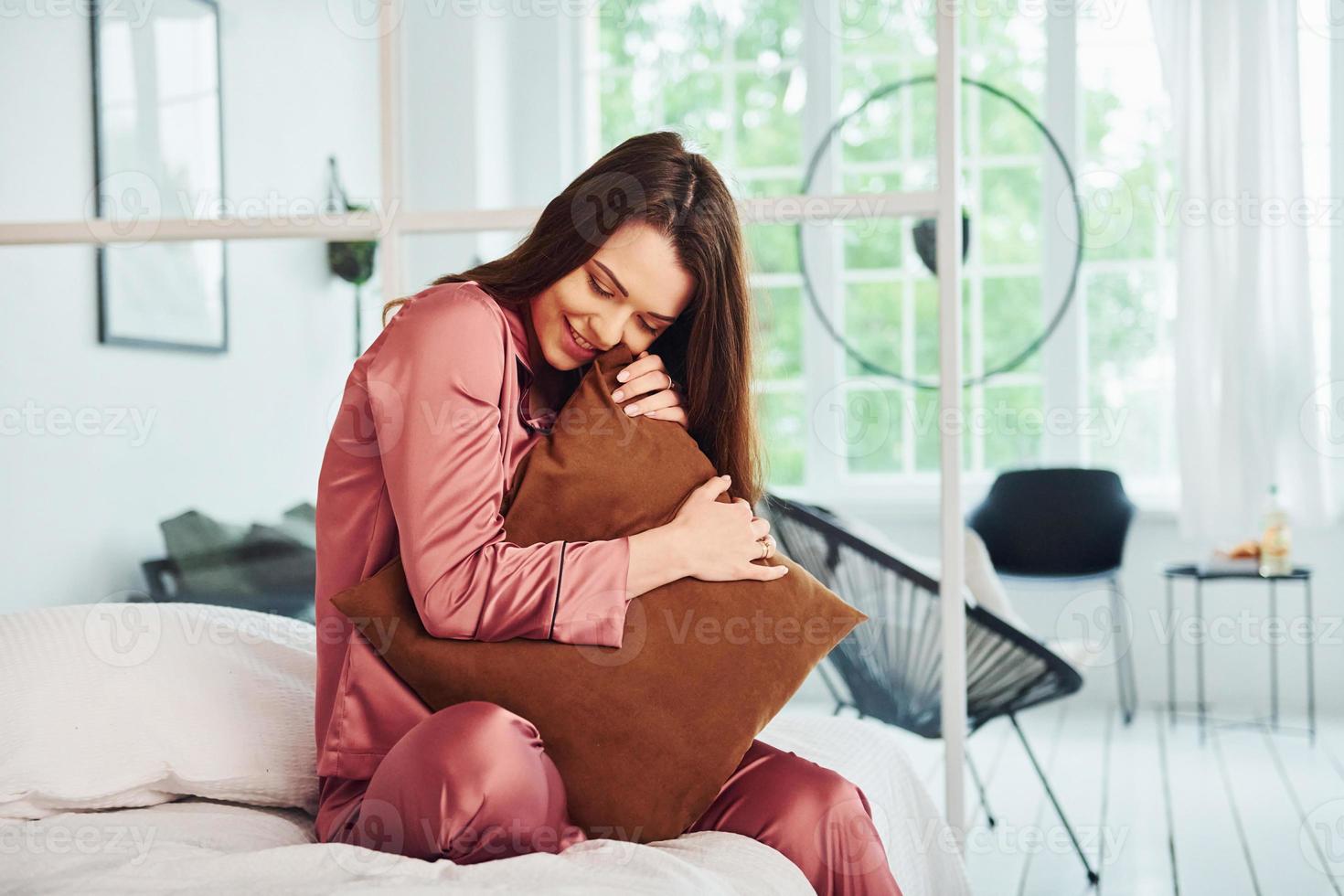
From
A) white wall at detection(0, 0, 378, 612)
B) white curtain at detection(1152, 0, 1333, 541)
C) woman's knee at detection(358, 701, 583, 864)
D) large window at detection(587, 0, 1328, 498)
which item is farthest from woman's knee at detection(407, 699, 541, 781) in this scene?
white curtain at detection(1152, 0, 1333, 541)

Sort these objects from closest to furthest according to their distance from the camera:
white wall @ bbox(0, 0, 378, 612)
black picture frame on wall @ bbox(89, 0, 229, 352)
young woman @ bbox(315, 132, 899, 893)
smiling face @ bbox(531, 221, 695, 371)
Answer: young woman @ bbox(315, 132, 899, 893) < smiling face @ bbox(531, 221, 695, 371) < white wall @ bbox(0, 0, 378, 612) < black picture frame on wall @ bbox(89, 0, 229, 352)

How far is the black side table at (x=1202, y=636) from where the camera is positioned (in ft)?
12.6

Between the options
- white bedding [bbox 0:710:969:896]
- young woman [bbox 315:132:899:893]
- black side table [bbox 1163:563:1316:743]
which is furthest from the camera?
black side table [bbox 1163:563:1316:743]

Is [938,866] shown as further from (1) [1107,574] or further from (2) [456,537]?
(1) [1107,574]

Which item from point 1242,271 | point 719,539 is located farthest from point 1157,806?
point 719,539

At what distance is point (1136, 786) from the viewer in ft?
10.8

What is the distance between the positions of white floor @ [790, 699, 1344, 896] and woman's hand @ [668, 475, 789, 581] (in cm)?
146

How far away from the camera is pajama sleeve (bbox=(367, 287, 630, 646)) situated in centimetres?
124

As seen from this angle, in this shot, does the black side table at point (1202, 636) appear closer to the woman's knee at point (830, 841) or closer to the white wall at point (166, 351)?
the white wall at point (166, 351)

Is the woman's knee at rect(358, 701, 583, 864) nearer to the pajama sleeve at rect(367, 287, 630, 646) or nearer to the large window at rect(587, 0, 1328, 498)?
the pajama sleeve at rect(367, 287, 630, 646)

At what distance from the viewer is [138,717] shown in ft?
4.66

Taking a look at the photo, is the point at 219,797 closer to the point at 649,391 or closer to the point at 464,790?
the point at 464,790

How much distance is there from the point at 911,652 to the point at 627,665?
1271mm

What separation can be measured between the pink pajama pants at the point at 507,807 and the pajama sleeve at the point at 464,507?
10 centimetres
